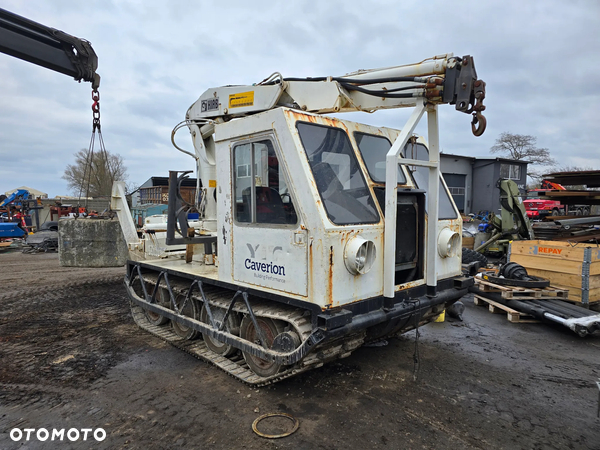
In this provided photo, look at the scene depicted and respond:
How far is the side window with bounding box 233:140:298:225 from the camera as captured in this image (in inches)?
141

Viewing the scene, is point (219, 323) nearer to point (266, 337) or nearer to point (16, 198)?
point (266, 337)

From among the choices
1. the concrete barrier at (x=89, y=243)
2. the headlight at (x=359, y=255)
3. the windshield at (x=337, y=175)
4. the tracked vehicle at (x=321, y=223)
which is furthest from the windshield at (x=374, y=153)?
the concrete barrier at (x=89, y=243)

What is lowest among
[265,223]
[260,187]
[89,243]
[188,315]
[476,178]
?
[188,315]

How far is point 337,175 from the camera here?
3.69 metres

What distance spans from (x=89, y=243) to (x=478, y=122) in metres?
7.63

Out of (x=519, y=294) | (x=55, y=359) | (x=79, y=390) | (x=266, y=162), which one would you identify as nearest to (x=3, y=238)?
(x=55, y=359)

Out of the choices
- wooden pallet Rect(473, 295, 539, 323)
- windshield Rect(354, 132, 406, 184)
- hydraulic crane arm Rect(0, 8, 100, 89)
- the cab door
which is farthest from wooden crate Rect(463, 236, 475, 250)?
hydraulic crane arm Rect(0, 8, 100, 89)

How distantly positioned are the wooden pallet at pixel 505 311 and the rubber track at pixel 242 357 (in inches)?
148

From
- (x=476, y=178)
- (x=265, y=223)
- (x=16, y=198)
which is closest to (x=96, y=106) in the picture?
(x=265, y=223)

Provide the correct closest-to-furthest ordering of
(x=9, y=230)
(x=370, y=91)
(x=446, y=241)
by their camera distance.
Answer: (x=370, y=91)
(x=446, y=241)
(x=9, y=230)

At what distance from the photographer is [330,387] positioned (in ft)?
13.3

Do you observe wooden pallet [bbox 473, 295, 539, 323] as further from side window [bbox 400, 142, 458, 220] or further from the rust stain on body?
the rust stain on body

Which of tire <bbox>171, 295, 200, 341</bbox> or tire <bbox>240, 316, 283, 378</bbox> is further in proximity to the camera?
tire <bbox>171, 295, 200, 341</bbox>

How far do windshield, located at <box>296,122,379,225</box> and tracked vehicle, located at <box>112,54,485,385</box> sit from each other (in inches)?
0.5
